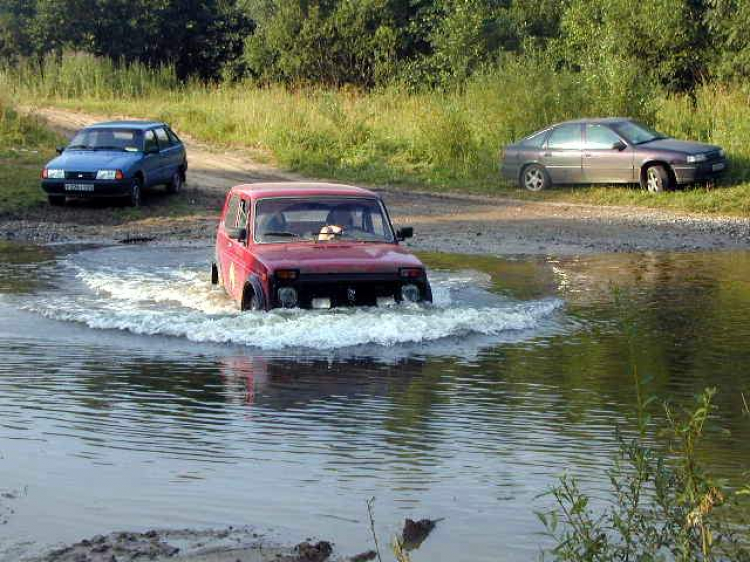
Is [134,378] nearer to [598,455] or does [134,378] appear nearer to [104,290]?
[598,455]

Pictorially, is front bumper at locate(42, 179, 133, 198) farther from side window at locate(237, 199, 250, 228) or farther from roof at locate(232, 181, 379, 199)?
roof at locate(232, 181, 379, 199)

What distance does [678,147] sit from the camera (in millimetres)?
24656

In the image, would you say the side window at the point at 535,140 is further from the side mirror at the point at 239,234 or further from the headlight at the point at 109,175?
the side mirror at the point at 239,234

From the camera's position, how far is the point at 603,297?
14.8 meters

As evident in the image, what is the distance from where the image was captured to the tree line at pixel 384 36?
1393 inches

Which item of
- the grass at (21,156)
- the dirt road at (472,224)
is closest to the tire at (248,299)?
the dirt road at (472,224)

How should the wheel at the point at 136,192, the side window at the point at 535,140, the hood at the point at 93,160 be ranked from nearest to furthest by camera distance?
the hood at the point at 93,160, the wheel at the point at 136,192, the side window at the point at 535,140

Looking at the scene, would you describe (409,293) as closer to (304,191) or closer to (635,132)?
(304,191)

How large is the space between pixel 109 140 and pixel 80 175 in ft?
5.17

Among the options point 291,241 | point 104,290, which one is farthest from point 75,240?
point 291,241

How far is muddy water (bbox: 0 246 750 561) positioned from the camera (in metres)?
6.80

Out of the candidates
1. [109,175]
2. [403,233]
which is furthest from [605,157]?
[403,233]

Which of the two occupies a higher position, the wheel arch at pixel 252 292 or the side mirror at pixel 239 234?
the side mirror at pixel 239 234

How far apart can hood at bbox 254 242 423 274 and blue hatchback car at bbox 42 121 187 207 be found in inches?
450
